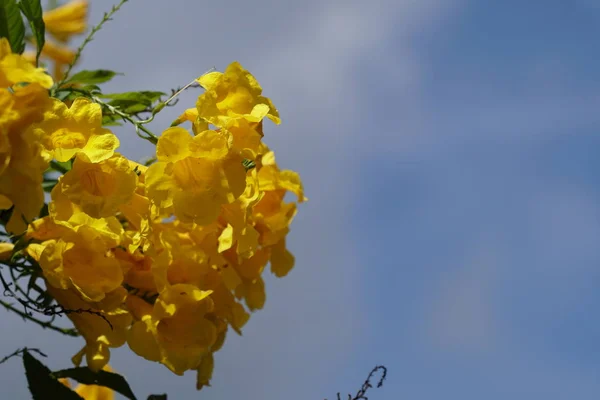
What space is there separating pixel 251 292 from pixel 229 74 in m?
0.56

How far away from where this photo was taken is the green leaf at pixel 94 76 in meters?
1.88


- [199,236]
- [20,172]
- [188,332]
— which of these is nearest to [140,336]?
[188,332]

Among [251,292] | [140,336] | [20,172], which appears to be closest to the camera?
[20,172]

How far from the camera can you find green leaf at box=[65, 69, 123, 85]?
188 centimetres

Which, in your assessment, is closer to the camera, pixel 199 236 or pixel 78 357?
pixel 199 236

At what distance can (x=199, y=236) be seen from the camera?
151 centimetres

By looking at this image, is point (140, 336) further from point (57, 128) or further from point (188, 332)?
point (57, 128)

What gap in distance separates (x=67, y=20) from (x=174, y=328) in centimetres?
199

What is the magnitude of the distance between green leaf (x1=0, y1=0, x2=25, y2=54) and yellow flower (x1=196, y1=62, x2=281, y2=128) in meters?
0.43

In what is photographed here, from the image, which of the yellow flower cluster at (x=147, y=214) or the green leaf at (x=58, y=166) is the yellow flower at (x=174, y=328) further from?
the green leaf at (x=58, y=166)

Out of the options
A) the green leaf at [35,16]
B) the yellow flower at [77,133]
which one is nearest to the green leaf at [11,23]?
the green leaf at [35,16]

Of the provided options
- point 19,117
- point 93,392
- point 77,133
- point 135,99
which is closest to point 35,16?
point 135,99

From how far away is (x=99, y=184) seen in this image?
1209mm

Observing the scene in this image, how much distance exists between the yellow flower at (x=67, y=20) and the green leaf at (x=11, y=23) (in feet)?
5.01
